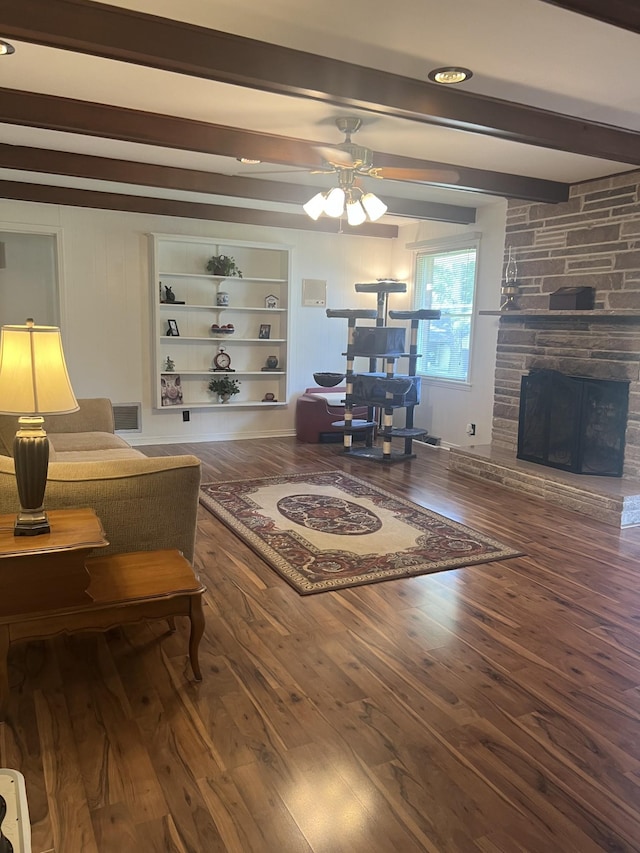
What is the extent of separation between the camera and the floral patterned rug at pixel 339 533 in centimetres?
Answer: 351

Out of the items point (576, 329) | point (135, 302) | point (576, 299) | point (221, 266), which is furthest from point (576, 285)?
point (135, 302)

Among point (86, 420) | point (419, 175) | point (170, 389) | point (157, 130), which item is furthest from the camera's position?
point (170, 389)

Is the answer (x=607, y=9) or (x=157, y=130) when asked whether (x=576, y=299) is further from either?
(x=157, y=130)

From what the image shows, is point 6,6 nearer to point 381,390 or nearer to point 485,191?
point 485,191

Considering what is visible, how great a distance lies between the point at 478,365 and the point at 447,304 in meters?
0.90

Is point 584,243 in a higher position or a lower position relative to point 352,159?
lower

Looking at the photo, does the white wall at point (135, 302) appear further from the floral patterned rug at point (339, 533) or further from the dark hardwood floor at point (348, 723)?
the dark hardwood floor at point (348, 723)

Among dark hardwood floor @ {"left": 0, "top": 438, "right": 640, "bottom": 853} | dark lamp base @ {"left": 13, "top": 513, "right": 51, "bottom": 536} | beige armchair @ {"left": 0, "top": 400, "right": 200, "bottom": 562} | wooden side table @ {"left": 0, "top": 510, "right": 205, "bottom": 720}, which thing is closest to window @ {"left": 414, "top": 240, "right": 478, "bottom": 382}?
dark hardwood floor @ {"left": 0, "top": 438, "right": 640, "bottom": 853}

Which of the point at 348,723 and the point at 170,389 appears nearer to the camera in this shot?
the point at 348,723

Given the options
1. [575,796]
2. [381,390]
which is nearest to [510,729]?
[575,796]

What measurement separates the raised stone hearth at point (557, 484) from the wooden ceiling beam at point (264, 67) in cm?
237

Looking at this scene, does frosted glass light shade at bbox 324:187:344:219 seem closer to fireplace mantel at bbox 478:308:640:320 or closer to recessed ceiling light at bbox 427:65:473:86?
recessed ceiling light at bbox 427:65:473:86

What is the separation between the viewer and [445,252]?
6918 mm

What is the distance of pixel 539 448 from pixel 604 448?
0.60 metres
